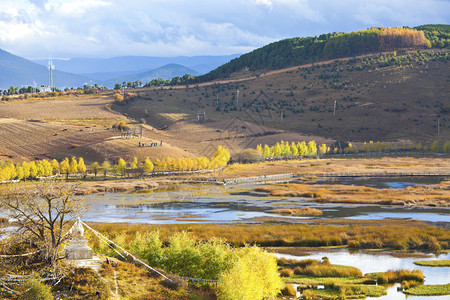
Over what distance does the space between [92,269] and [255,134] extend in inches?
6076

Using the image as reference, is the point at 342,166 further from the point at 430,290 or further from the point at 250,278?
the point at 250,278

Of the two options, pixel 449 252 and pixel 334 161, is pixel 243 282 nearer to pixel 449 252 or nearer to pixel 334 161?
pixel 449 252

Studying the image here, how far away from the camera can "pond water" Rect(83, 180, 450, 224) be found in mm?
71188

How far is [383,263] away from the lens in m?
47.5

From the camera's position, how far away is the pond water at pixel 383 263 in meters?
42.0

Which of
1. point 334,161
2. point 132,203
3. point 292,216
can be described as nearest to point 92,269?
point 292,216

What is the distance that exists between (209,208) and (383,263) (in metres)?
36.5

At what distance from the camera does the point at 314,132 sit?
633ft

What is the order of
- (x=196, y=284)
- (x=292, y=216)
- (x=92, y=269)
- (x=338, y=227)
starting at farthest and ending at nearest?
(x=292, y=216)
(x=338, y=227)
(x=196, y=284)
(x=92, y=269)

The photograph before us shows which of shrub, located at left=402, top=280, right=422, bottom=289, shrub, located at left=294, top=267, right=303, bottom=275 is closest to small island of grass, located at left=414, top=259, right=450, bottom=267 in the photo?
shrub, located at left=402, top=280, right=422, bottom=289

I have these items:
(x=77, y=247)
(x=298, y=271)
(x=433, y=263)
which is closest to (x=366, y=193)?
(x=433, y=263)

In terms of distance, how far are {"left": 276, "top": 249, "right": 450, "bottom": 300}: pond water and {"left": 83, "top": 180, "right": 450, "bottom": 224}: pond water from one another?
1885cm

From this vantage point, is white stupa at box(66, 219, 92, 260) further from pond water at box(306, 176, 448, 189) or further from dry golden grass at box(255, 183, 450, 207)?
pond water at box(306, 176, 448, 189)

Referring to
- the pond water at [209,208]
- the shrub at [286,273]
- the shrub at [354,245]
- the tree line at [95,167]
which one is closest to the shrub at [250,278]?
the shrub at [286,273]
